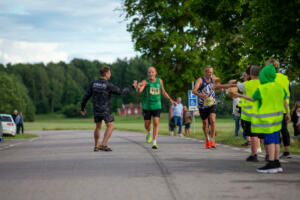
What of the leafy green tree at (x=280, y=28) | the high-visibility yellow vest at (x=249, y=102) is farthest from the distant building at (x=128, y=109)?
the high-visibility yellow vest at (x=249, y=102)

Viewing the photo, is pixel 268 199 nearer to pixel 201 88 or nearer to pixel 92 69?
pixel 201 88

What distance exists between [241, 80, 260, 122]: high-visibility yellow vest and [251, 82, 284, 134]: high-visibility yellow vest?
113 centimetres

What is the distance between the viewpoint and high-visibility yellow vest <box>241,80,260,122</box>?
28.6 ft

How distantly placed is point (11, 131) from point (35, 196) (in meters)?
24.4

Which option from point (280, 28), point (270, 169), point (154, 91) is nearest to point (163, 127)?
point (154, 91)

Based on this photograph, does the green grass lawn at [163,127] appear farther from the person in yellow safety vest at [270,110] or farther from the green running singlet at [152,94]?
the person in yellow safety vest at [270,110]

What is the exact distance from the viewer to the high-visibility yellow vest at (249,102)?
8.73 meters

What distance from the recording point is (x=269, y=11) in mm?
10695

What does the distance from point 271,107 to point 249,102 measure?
5.68 feet

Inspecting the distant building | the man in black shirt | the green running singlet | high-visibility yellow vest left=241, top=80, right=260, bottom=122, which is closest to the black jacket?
the man in black shirt

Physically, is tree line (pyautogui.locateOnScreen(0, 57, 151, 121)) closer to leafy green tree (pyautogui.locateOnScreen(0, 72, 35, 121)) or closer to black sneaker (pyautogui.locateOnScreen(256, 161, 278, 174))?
leafy green tree (pyautogui.locateOnScreen(0, 72, 35, 121))

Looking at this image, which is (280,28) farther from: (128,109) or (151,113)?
(128,109)

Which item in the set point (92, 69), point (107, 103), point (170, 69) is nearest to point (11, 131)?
point (170, 69)

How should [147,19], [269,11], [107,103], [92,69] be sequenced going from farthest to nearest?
1. [92,69]
2. [147,19]
3. [107,103]
4. [269,11]
